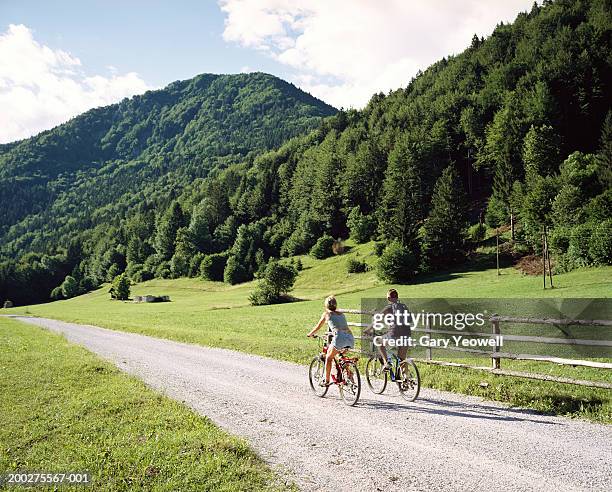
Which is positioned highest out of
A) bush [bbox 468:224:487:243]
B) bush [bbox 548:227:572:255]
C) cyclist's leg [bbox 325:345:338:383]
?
bush [bbox 468:224:487:243]

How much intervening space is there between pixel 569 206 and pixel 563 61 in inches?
2678

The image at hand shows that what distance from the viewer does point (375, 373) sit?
1417cm

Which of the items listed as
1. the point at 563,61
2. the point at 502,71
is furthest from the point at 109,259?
the point at 563,61

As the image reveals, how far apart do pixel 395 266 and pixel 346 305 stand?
23513 mm

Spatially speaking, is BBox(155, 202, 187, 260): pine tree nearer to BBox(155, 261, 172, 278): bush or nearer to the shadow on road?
BBox(155, 261, 172, 278): bush

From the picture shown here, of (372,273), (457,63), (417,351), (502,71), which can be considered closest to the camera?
(417,351)

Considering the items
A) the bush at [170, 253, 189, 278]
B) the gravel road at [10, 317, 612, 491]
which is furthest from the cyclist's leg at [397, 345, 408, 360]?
the bush at [170, 253, 189, 278]

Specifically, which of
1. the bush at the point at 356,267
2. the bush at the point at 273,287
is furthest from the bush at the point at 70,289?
the bush at the point at 356,267

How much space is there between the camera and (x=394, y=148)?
4648 inches

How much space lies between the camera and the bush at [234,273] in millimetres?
106250

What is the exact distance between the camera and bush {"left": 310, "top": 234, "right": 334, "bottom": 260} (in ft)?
337

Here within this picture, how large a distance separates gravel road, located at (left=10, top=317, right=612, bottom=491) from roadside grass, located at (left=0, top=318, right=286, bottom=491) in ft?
2.46

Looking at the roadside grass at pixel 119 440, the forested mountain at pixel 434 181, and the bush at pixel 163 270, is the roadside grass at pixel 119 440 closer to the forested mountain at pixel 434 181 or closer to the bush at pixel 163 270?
the forested mountain at pixel 434 181

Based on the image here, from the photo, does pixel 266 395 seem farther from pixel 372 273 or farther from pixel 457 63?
pixel 457 63
